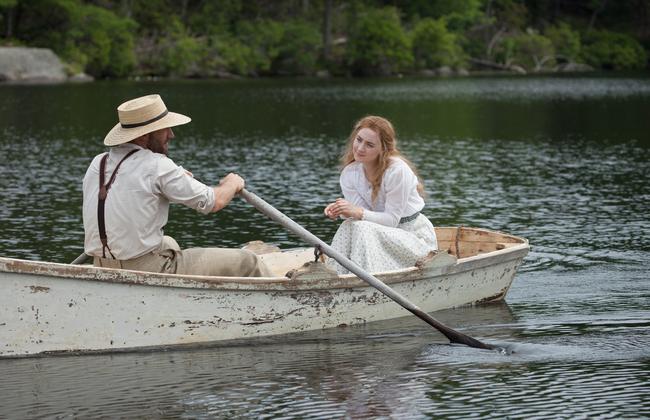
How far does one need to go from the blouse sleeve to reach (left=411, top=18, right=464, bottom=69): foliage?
215ft

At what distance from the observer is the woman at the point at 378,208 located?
10.4 meters

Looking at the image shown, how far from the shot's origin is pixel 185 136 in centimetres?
3052

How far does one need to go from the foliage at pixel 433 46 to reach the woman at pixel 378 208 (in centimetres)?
6551

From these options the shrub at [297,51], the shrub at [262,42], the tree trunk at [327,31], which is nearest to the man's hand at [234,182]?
the shrub at [262,42]

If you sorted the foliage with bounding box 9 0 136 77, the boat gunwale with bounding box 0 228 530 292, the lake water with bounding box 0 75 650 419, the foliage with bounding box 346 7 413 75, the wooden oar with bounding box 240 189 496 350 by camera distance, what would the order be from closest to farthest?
the lake water with bounding box 0 75 650 419, the boat gunwale with bounding box 0 228 530 292, the wooden oar with bounding box 240 189 496 350, the foliage with bounding box 9 0 136 77, the foliage with bounding box 346 7 413 75

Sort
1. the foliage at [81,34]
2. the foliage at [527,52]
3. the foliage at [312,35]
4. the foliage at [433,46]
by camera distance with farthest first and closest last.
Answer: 1. the foliage at [527,52]
2. the foliage at [433,46]
3. the foliage at [312,35]
4. the foliage at [81,34]

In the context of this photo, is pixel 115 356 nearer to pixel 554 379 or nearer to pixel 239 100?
pixel 554 379

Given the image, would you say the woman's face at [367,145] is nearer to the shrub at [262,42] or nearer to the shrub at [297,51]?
the shrub at [262,42]

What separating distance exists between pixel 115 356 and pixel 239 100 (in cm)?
3723

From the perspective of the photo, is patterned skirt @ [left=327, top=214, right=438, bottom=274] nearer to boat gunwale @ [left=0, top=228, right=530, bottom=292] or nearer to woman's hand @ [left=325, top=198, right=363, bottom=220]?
woman's hand @ [left=325, top=198, right=363, bottom=220]

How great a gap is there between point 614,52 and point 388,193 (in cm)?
7727

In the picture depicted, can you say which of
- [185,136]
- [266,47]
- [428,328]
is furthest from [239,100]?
[428,328]

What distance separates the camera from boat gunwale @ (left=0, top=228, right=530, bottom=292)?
8.57m

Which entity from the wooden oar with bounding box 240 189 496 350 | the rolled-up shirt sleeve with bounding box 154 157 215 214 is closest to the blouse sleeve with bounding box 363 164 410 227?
the wooden oar with bounding box 240 189 496 350
